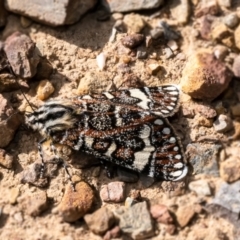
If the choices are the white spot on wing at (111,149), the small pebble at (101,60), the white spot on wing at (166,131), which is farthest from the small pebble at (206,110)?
the small pebble at (101,60)

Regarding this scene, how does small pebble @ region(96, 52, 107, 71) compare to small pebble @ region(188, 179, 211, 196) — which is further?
small pebble @ region(96, 52, 107, 71)

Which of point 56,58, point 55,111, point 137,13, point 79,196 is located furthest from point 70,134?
point 137,13

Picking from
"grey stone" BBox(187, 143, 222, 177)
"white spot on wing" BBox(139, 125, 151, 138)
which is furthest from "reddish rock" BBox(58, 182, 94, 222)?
"grey stone" BBox(187, 143, 222, 177)

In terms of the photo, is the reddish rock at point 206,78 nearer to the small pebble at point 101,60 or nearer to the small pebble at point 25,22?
the small pebble at point 101,60

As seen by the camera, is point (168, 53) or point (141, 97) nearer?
point (141, 97)

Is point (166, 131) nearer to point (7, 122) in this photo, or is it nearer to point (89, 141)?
point (89, 141)

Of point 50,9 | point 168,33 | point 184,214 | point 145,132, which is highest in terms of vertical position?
point 50,9

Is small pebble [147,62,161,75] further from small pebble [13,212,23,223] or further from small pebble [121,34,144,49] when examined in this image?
small pebble [13,212,23,223]

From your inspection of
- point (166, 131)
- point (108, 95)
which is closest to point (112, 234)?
point (166, 131)
